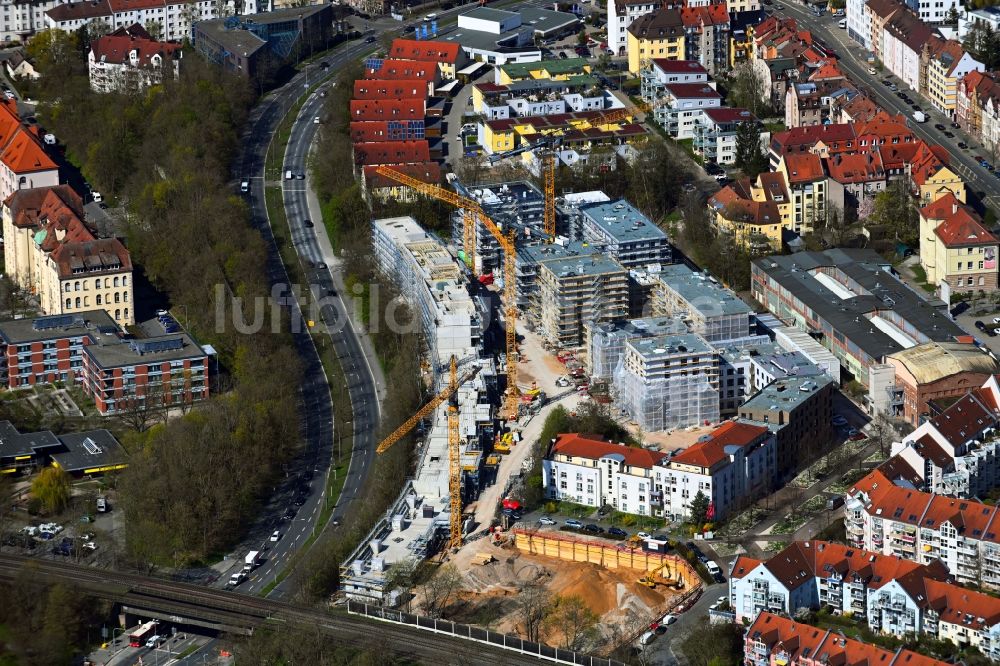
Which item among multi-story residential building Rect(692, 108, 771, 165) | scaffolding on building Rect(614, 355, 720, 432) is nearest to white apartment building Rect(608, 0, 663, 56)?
multi-story residential building Rect(692, 108, 771, 165)

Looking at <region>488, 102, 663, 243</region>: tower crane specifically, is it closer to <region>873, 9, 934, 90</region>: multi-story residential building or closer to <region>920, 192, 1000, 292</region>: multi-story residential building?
<region>873, 9, 934, 90</region>: multi-story residential building

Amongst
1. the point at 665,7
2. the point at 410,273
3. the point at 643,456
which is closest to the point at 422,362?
the point at 410,273

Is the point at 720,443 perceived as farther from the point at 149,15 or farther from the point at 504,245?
the point at 149,15

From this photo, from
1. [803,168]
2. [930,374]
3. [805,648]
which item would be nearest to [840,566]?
[805,648]

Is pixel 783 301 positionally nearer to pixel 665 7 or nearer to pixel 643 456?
pixel 643 456

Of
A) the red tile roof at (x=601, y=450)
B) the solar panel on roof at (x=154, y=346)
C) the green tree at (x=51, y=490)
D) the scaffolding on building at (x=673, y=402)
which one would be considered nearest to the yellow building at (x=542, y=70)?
the solar panel on roof at (x=154, y=346)

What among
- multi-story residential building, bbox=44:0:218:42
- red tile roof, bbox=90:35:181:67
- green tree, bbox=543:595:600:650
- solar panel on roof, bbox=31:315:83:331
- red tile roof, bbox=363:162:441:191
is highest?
multi-story residential building, bbox=44:0:218:42
